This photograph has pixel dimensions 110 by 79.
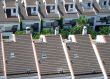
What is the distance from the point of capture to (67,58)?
6456 centimetres

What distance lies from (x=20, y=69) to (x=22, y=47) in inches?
153

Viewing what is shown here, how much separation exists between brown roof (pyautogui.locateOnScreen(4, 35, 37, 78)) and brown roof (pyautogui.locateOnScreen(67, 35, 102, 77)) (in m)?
6.06

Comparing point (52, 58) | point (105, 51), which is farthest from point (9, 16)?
point (105, 51)

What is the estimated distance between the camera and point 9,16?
84.1 meters

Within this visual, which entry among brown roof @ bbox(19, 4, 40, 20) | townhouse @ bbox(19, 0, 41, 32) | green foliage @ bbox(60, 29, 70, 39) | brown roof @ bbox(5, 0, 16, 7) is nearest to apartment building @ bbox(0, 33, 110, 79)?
green foliage @ bbox(60, 29, 70, 39)

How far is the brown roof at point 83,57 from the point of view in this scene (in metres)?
63.5

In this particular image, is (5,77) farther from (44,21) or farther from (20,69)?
(44,21)

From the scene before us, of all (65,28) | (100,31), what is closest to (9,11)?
(65,28)

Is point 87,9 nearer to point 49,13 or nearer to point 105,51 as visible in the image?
point 49,13

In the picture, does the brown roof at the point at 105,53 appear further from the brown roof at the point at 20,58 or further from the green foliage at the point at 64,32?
the green foliage at the point at 64,32

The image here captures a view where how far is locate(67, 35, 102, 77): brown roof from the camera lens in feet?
208

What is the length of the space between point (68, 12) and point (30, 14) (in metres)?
7.93

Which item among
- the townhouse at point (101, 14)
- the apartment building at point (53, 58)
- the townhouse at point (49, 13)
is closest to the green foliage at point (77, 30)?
the townhouse at point (49, 13)

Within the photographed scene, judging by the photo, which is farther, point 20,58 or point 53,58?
point 53,58
